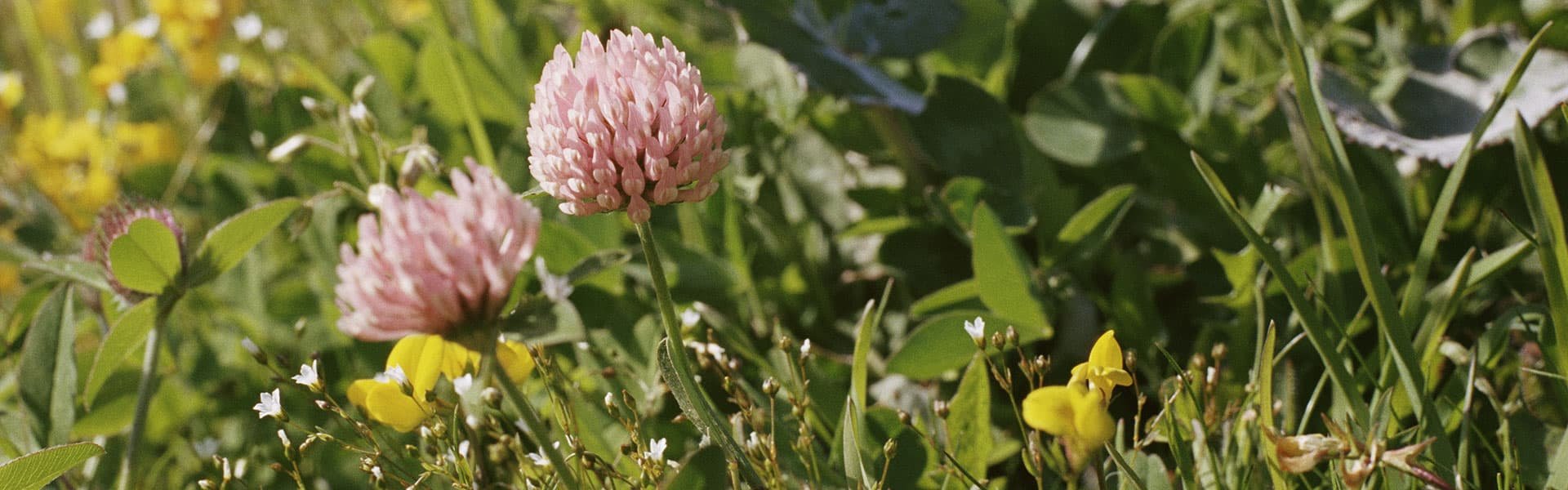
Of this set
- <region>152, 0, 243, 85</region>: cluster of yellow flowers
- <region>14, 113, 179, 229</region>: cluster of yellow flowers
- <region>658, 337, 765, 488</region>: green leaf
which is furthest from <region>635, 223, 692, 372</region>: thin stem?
<region>152, 0, 243, 85</region>: cluster of yellow flowers

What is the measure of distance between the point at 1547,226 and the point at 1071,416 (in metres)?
0.41

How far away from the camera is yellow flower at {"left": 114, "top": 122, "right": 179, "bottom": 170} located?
235 cm

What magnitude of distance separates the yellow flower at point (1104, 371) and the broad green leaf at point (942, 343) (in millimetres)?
280

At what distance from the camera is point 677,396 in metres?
0.83

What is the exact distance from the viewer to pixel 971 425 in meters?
1.03

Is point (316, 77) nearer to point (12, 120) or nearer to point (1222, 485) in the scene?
point (1222, 485)

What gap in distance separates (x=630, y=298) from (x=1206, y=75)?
77 centimetres

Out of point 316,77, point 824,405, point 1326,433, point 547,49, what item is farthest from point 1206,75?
point 316,77

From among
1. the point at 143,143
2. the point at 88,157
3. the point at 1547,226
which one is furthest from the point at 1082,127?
the point at 88,157

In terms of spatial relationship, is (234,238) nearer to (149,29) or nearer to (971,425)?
(971,425)

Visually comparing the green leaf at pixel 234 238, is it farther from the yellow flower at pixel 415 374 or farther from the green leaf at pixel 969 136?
the green leaf at pixel 969 136

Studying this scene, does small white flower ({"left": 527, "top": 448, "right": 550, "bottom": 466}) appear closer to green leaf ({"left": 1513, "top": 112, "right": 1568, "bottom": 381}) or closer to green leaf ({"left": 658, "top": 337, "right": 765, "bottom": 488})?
green leaf ({"left": 658, "top": 337, "right": 765, "bottom": 488})

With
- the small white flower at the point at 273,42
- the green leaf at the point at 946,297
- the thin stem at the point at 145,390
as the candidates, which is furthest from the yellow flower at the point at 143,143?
the green leaf at the point at 946,297

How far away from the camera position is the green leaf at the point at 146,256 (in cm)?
103
